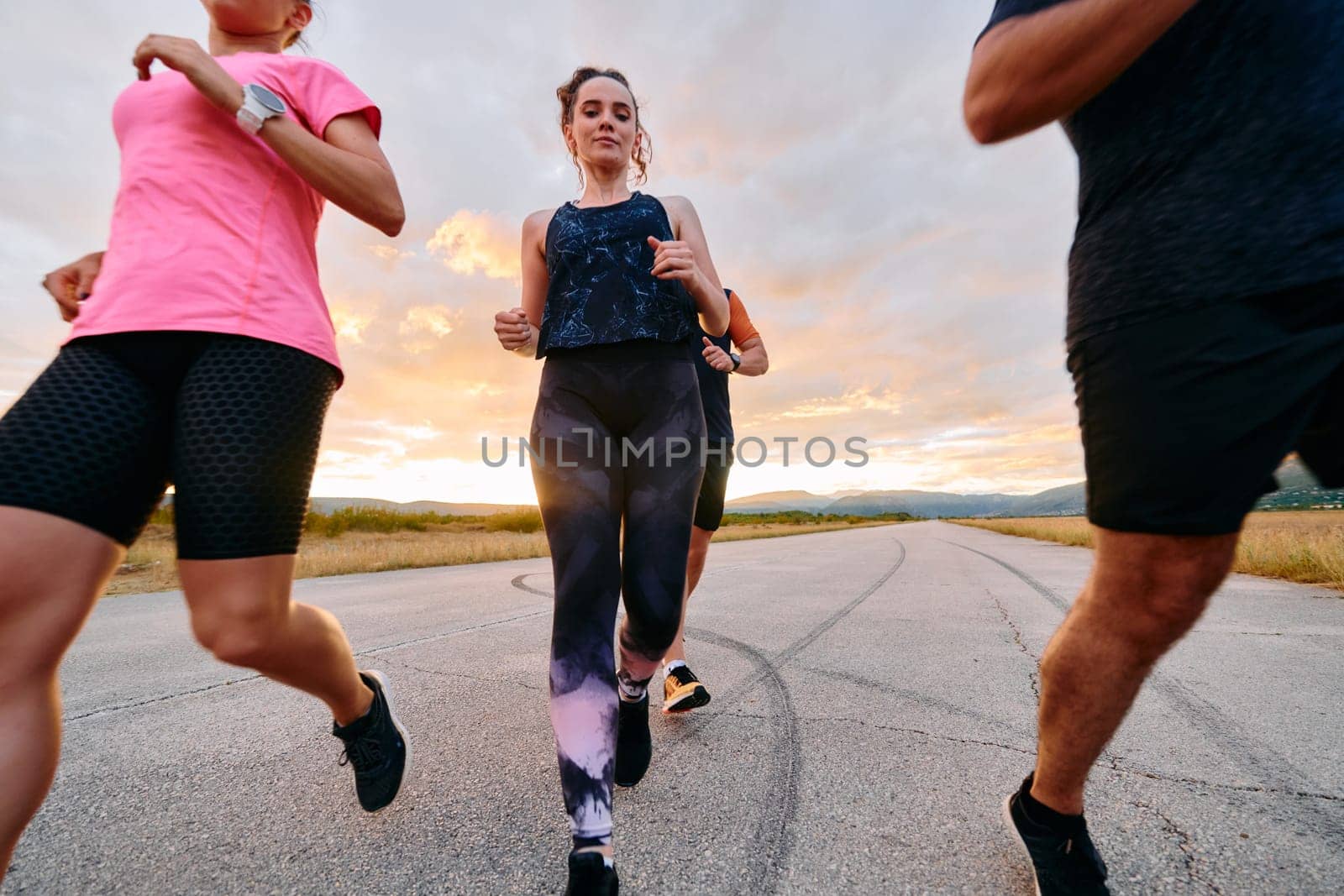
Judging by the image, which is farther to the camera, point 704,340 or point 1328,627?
point 1328,627

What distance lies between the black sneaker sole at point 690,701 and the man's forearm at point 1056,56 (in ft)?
7.66

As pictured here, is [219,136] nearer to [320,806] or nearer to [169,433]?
[169,433]

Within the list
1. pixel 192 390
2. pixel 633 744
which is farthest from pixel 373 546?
pixel 192 390

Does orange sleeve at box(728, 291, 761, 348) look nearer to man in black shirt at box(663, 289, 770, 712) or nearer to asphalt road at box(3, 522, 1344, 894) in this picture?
man in black shirt at box(663, 289, 770, 712)

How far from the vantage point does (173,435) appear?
131 centimetres

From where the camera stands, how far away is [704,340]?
3.21m

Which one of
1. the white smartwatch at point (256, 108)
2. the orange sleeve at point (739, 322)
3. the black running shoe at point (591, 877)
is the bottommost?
the black running shoe at point (591, 877)

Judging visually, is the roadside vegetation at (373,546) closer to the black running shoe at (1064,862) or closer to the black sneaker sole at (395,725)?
the black sneaker sole at (395,725)

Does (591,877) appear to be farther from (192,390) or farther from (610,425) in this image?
(192,390)

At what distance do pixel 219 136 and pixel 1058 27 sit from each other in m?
1.80

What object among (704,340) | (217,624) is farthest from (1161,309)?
(704,340)

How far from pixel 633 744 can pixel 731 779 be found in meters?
0.35

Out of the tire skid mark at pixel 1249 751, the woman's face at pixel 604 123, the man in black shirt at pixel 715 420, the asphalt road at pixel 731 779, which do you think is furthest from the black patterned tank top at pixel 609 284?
the tire skid mark at pixel 1249 751

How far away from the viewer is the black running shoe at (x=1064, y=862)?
131 cm
